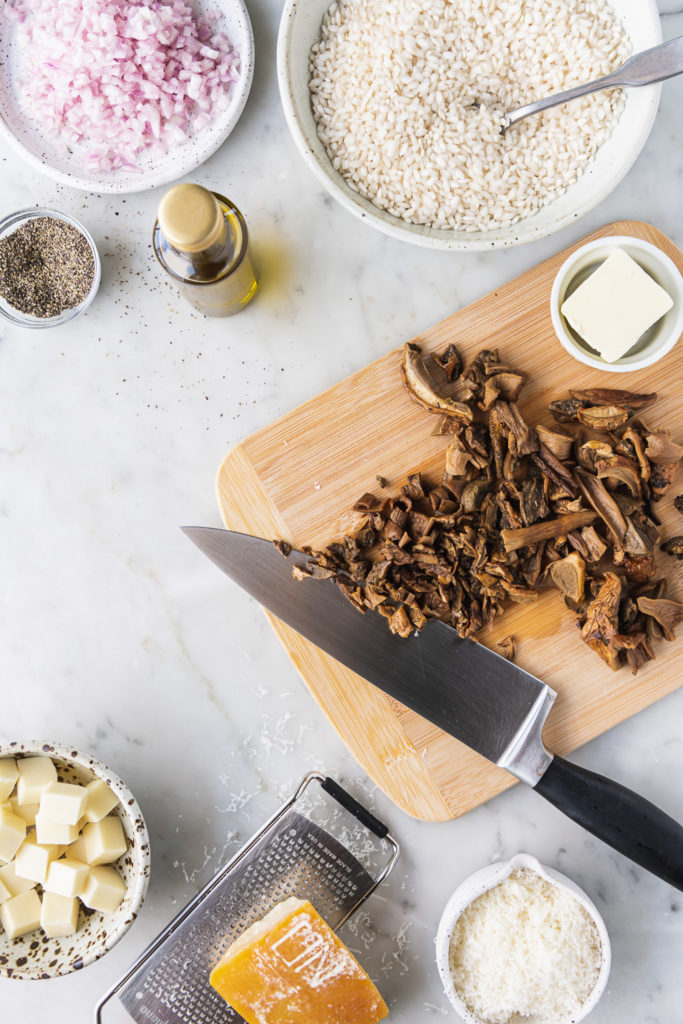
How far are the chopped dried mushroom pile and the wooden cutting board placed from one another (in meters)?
0.06

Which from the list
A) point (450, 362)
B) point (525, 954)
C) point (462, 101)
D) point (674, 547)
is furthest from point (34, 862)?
point (462, 101)

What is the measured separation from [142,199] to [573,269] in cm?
100

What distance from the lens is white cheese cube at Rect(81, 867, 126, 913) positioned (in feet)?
5.33

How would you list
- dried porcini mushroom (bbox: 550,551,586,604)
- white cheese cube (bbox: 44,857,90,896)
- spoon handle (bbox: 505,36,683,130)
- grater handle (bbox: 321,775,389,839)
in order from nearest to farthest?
spoon handle (bbox: 505,36,683,130) → dried porcini mushroom (bbox: 550,551,586,604) → white cheese cube (bbox: 44,857,90,896) → grater handle (bbox: 321,775,389,839)

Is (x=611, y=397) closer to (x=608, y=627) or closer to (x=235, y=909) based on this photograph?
(x=608, y=627)

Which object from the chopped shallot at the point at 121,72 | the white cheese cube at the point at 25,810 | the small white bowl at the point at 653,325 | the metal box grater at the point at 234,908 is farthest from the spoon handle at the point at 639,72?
the white cheese cube at the point at 25,810

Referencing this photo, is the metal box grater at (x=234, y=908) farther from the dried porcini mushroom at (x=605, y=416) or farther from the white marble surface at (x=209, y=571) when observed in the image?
the dried porcini mushroom at (x=605, y=416)

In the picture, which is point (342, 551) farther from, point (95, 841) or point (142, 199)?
point (142, 199)

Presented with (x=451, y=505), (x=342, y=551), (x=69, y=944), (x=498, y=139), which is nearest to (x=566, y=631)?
(x=451, y=505)

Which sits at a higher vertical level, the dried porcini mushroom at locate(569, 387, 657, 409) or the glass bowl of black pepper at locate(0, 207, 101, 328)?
the glass bowl of black pepper at locate(0, 207, 101, 328)

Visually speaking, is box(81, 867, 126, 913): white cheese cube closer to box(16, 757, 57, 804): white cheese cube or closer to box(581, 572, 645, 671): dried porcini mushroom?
box(16, 757, 57, 804): white cheese cube

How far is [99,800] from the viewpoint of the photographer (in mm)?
1646

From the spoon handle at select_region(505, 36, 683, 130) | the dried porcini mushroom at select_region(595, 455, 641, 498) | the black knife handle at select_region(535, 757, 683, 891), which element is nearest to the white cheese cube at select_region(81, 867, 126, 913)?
the black knife handle at select_region(535, 757, 683, 891)

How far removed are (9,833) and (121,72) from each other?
1668 millimetres
